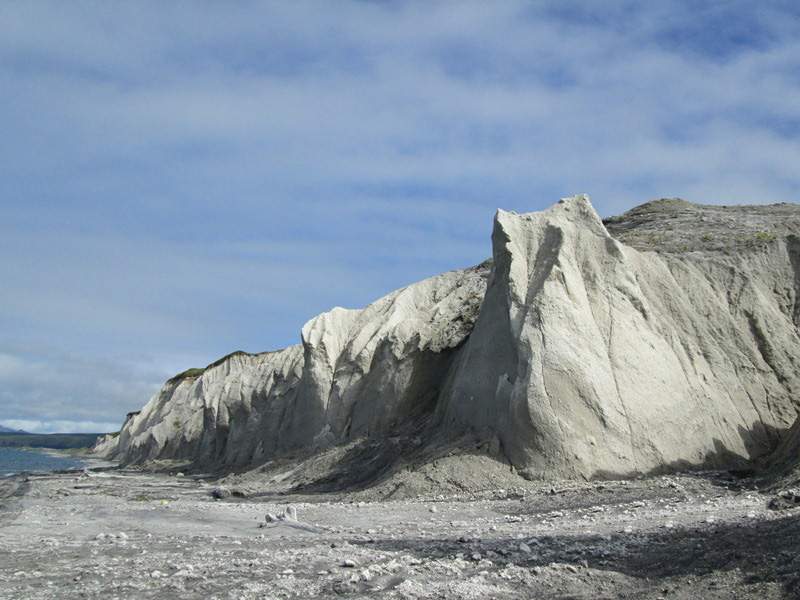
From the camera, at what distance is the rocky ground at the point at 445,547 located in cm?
791

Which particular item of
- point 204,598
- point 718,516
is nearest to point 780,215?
point 718,516

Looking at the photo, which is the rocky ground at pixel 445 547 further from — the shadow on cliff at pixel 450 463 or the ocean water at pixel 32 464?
the ocean water at pixel 32 464

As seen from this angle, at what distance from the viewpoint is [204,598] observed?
25.7 ft

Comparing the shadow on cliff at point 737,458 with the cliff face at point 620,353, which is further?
the cliff face at point 620,353

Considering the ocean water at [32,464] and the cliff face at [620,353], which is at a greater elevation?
the cliff face at [620,353]

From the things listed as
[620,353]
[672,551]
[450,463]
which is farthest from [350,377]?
[672,551]

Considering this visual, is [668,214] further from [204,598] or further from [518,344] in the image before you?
[204,598]

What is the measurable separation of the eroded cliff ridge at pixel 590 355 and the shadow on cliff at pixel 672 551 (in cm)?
635

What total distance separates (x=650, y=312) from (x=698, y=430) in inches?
135

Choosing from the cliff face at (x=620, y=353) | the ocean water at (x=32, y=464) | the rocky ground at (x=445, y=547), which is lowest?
the rocky ground at (x=445, y=547)

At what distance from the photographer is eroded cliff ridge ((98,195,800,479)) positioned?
1720cm

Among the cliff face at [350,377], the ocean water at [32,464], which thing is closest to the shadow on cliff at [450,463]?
the cliff face at [350,377]

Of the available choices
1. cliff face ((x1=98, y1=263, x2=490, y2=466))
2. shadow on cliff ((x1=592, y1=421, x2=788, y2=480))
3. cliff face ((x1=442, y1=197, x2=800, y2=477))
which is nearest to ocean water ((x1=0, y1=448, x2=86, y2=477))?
cliff face ((x1=98, y1=263, x2=490, y2=466))

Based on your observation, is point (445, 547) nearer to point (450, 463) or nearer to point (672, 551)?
point (672, 551)
